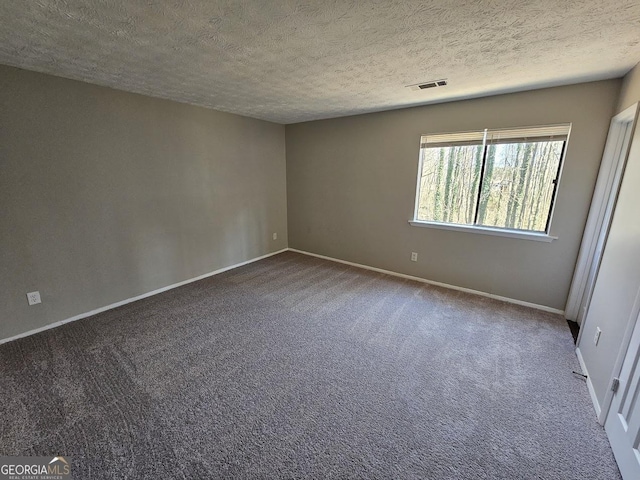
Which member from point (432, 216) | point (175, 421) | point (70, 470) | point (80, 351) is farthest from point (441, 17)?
point (80, 351)

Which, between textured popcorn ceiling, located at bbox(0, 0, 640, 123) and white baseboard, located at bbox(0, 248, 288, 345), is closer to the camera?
textured popcorn ceiling, located at bbox(0, 0, 640, 123)

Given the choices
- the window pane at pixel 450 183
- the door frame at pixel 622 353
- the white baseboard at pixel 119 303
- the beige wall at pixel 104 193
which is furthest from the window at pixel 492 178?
the white baseboard at pixel 119 303

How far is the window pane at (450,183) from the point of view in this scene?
3.12m

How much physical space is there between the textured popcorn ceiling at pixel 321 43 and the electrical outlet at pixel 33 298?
1.91 metres

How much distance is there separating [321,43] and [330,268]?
9.96 feet

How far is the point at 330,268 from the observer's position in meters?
4.15

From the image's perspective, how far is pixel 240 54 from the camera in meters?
1.81

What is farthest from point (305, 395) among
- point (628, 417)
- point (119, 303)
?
point (119, 303)

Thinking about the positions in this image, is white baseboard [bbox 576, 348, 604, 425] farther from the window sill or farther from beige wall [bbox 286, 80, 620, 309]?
the window sill

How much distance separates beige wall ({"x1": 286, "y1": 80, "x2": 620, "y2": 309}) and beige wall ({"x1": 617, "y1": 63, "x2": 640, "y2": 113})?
12 cm

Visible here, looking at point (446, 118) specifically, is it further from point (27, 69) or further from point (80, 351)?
point (80, 351)

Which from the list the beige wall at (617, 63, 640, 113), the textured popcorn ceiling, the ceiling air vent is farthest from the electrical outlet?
the beige wall at (617, 63, 640, 113)

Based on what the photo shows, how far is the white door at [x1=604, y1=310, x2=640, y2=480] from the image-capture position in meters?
1.23

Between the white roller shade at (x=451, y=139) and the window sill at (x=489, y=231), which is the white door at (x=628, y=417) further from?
the white roller shade at (x=451, y=139)
